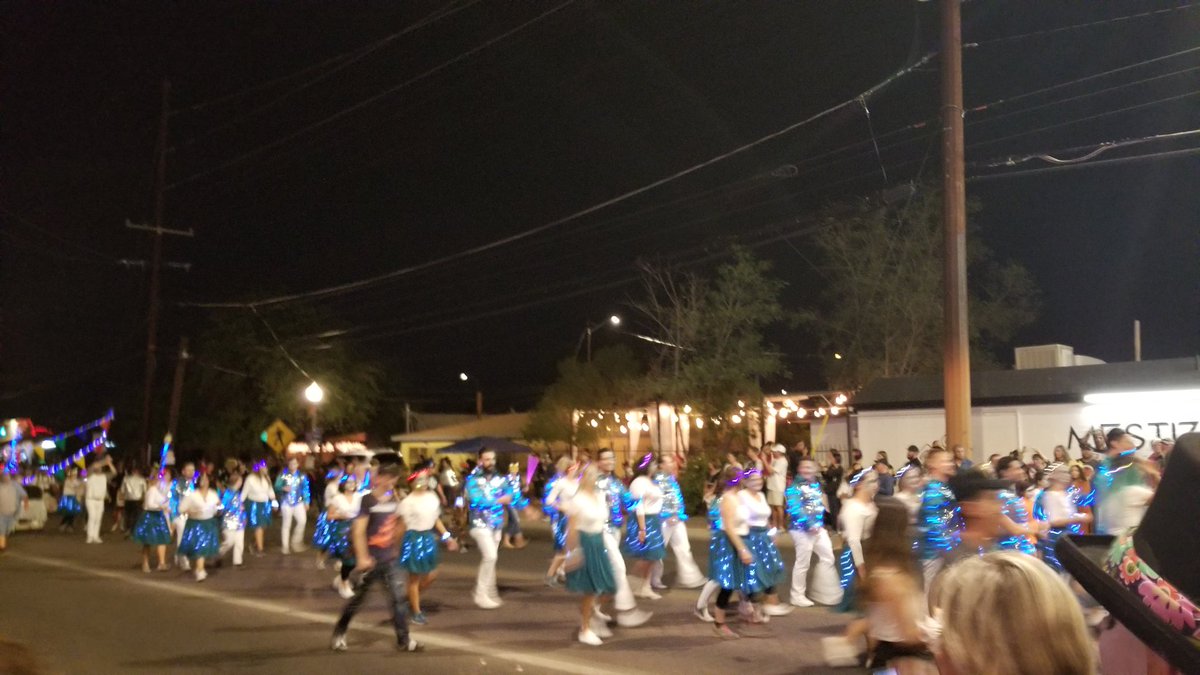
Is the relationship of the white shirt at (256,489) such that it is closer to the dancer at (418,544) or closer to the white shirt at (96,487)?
the white shirt at (96,487)

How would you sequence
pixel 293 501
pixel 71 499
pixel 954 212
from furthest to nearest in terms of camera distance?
pixel 71 499
pixel 293 501
pixel 954 212

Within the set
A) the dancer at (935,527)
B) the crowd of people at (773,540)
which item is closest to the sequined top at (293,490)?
the crowd of people at (773,540)

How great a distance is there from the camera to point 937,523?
25.0ft

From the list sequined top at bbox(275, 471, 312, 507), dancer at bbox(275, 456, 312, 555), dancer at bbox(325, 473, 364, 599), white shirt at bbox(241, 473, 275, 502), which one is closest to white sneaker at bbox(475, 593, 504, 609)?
dancer at bbox(325, 473, 364, 599)

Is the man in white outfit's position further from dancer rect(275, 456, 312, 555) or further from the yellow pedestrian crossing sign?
dancer rect(275, 456, 312, 555)

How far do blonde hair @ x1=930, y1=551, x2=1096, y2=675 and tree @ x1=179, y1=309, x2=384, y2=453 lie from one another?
43.2 meters

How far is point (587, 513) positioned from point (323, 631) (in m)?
3.29

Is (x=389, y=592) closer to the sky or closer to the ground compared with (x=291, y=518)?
closer to the ground

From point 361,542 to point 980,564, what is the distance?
7776mm

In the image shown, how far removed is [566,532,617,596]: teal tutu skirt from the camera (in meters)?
9.25

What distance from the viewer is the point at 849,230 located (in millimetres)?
33000

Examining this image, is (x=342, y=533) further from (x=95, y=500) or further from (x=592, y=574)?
(x=95, y=500)

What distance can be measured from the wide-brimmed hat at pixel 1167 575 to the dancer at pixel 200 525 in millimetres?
14332

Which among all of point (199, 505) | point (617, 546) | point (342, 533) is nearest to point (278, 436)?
point (199, 505)
